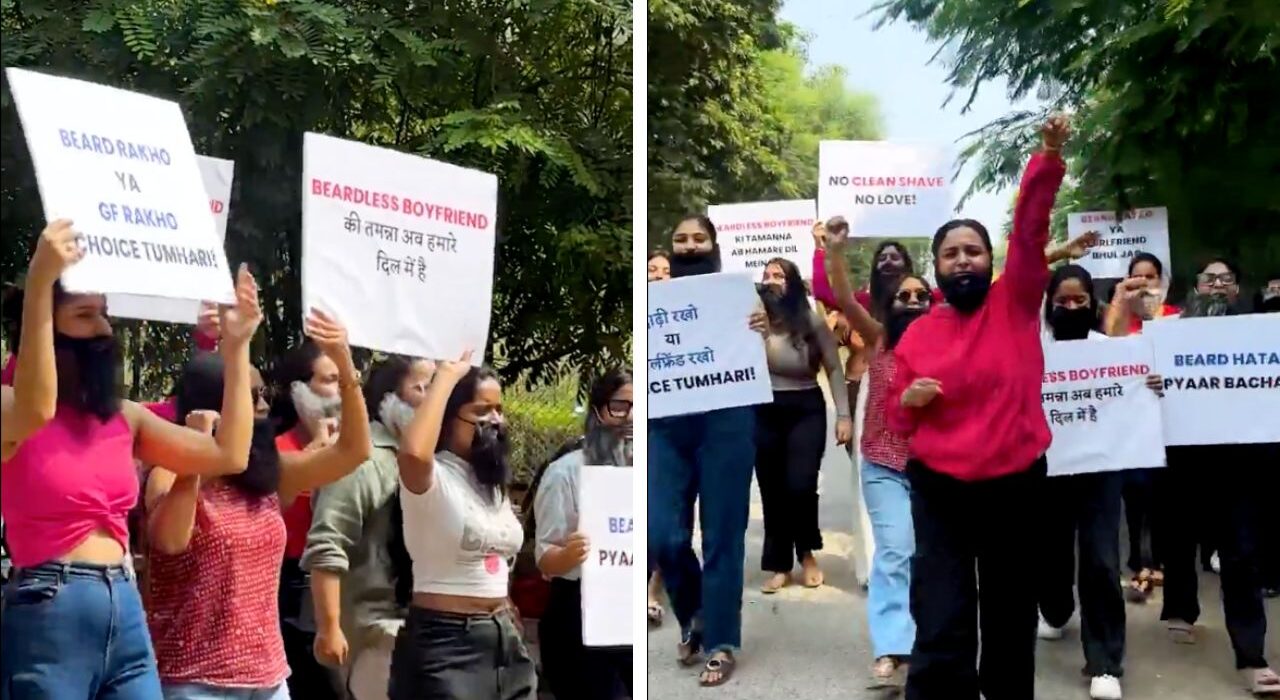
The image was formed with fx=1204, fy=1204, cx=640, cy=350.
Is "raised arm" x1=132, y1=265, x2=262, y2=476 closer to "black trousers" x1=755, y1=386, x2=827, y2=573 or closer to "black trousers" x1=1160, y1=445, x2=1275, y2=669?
"black trousers" x1=755, y1=386, x2=827, y2=573

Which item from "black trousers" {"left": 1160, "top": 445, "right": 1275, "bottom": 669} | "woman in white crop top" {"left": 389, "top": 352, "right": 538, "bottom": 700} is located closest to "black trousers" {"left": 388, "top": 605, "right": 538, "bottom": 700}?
"woman in white crop top" {"left": 389, "top": 352, "right": 538, "bottom": 700}

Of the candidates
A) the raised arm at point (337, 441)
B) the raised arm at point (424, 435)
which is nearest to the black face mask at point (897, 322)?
the raised arm at point (424, 435)

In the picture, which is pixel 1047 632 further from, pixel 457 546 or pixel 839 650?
pixel 457 546

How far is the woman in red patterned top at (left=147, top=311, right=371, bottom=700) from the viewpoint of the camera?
242cm

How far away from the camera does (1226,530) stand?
295cm

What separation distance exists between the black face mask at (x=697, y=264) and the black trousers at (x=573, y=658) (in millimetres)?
811

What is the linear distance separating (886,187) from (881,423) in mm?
573

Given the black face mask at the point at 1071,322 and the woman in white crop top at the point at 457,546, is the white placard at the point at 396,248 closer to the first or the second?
the woman in white crop top at the point at 457,546

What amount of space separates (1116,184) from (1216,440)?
0.66 metres

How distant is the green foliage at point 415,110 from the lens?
8.40 ft

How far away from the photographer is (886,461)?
292 centimetres

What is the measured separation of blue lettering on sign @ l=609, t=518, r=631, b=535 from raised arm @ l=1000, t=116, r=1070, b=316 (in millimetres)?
1056

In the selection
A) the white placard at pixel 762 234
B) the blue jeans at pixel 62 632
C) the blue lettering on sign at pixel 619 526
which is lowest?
the blue jeans at pixel 62 632

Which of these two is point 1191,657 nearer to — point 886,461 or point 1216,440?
point 1216,440
